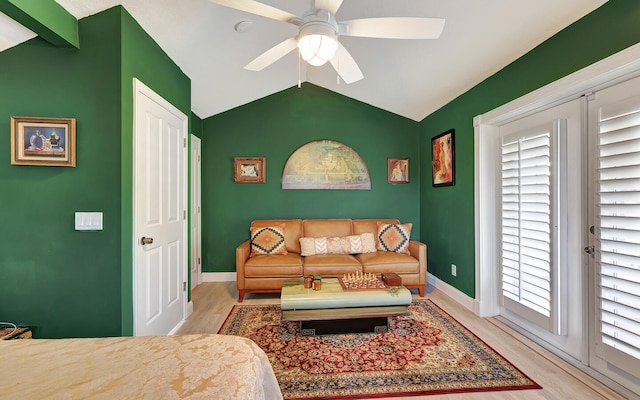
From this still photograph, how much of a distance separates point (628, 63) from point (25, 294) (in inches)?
158

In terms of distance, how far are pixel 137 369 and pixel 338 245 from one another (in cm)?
316

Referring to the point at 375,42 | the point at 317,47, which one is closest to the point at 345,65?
the point at 317,47

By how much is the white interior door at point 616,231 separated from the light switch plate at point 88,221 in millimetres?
3350

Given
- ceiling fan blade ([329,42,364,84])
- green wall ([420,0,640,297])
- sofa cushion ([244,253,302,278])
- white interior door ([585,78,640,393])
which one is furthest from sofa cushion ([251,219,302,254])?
white interior door ([585,78,640,393])

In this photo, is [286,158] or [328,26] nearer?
[328,26]

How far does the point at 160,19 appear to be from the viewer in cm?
221

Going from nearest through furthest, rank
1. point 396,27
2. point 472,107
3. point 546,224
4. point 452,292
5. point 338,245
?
1. point 396,27
2. point 546,224
3. point 472,107
4. point 452,292
5. point 338,245

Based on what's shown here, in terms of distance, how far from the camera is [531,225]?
2525mm

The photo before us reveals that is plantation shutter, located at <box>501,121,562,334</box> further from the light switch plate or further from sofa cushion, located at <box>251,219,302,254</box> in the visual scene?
the light switch plate

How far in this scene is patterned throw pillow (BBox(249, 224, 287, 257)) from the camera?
3852 millimetres

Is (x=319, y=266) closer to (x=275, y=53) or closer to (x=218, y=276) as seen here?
(x=218, y=276)

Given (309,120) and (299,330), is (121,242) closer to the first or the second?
(299,330)

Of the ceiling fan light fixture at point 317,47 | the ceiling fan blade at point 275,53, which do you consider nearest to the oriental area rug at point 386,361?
the ceiling fan light fixture at point 317,47

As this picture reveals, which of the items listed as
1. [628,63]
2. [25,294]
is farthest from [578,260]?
[25,294]
